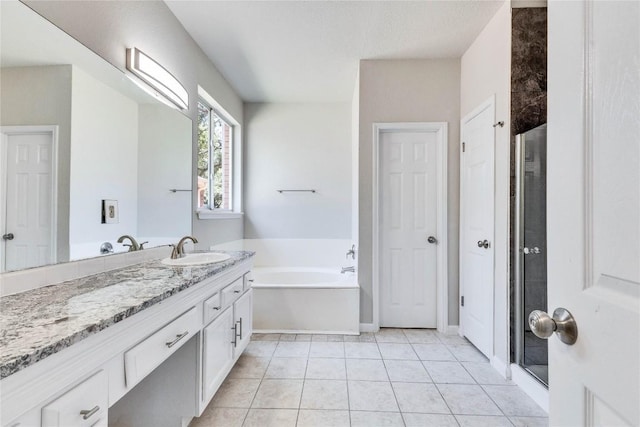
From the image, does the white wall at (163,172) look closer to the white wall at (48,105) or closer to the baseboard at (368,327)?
the white wall at (48,105)

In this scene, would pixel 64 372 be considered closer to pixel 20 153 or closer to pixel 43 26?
pixel 20 153

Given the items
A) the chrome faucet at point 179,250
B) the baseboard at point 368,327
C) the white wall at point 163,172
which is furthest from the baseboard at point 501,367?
the white wall at point 163,172

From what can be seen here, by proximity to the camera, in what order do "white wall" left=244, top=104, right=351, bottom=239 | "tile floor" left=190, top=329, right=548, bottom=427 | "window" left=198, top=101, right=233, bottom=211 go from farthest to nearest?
"white wall" left=244, top=104, right=351, bottom=239
"window" left=198, top=101, right=233, bottom=211
"tile floor" left=190, top=329, right=548, bottom=427

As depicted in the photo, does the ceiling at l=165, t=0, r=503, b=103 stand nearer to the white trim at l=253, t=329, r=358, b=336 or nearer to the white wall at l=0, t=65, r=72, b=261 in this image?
the white wall at l=0, t=65, r=72, b=261

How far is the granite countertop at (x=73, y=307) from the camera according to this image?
660 mm

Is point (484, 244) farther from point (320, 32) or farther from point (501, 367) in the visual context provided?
point (320, 32)

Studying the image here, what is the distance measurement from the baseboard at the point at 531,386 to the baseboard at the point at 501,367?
24 millimetres

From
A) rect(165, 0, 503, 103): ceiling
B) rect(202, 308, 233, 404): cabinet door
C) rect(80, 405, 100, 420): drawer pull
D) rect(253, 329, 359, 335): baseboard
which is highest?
rect(165, 0, 503, 103): ceiling

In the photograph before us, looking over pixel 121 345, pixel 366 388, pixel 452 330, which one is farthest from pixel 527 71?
pixel 121 345

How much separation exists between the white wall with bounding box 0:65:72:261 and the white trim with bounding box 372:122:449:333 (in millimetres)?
2222

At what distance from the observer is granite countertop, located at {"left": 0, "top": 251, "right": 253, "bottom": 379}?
2.17 ft

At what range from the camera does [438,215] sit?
2859 mm

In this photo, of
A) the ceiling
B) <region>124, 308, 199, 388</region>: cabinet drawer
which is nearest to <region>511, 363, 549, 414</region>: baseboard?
<region>124, 308, 199, 388</region>: cabinet drawer
